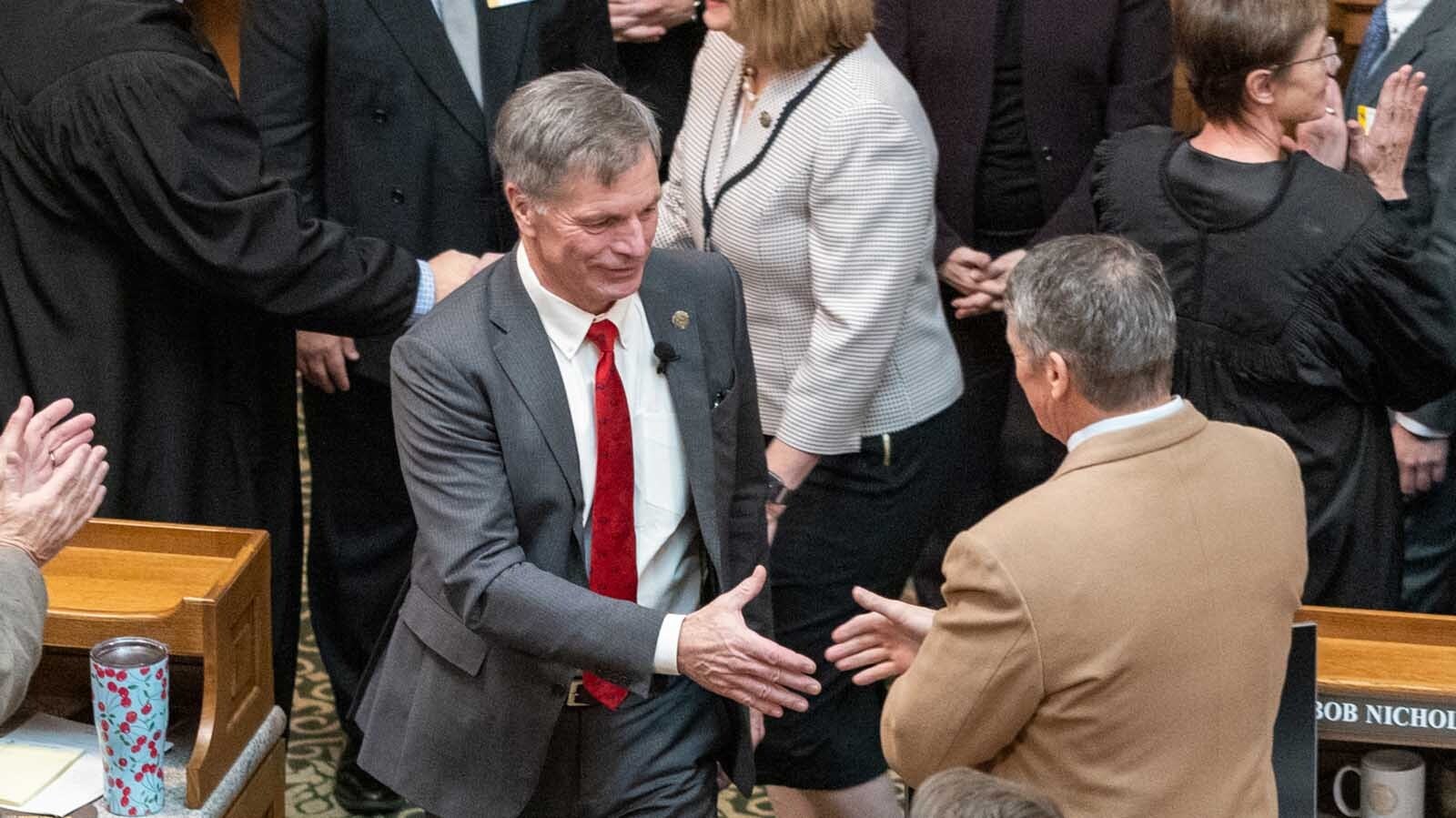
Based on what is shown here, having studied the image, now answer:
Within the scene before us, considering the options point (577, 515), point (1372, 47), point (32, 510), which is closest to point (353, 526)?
point (577, 515)

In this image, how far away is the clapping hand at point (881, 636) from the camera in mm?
2357

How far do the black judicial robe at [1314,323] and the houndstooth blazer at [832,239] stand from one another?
36 centimetres

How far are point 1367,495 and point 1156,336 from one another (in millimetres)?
1045

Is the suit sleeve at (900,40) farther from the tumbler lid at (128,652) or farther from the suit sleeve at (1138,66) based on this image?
the tumbler lid at (128,652)

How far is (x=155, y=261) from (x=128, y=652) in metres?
0.86

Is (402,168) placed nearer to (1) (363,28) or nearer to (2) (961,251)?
(1) (363,28)

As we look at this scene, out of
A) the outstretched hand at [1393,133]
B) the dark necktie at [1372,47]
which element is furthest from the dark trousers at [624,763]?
the dark necktie at [1372,47]

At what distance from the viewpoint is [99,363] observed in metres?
3.08

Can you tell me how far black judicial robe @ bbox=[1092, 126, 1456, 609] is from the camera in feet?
9.34

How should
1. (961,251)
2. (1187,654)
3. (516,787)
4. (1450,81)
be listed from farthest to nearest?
(961,251), (1450,81), (516,787), (1187,654)

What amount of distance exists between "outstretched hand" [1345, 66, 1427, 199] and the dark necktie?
621 mm

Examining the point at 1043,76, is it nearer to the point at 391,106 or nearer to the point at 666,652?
the point at 391,106

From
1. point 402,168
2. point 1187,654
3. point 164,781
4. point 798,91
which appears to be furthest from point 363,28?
point 1187,654

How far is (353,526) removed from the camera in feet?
12.5
